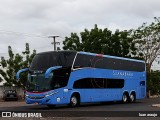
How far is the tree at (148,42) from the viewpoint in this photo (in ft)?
168

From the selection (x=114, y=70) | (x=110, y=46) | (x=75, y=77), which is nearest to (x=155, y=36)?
(x=110, y=46)

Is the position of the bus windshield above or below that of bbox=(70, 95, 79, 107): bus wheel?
above

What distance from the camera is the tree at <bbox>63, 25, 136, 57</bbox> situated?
50.9m

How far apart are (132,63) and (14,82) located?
2200 centimetres

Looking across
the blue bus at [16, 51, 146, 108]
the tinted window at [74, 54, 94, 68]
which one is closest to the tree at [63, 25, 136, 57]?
the blue bus at [16, 51, 146, 108]

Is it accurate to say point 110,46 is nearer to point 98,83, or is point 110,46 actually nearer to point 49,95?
point 98,83

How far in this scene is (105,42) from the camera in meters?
51.0

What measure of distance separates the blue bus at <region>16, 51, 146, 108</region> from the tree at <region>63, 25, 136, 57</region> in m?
19.1

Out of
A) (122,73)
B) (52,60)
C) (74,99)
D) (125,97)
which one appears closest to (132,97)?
(125,97)

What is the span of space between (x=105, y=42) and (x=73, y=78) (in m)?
25.8

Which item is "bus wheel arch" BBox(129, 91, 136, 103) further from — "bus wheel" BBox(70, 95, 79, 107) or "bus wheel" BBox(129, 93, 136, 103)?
"bus wheel" BBox(70, 95, 79, 107)

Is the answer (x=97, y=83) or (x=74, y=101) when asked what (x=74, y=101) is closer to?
(x=74, y=101)

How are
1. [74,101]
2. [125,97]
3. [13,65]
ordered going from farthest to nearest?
1. [13,65]
2. [125,97]
3. [74,101]

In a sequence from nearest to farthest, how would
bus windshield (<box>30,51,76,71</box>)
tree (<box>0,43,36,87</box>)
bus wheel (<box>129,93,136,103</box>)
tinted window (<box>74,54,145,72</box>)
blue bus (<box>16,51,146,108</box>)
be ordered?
1. blue bus (<box>16,51,146,108</box>)
2. bus windshield (<box>30,51,76,71</box>)
3. tinted window (<box>74,54,145,72</box>)
4. bus wheel (<box>129,93,136,103</box>)
5. tree (<box>0,43,36,87</box>)
